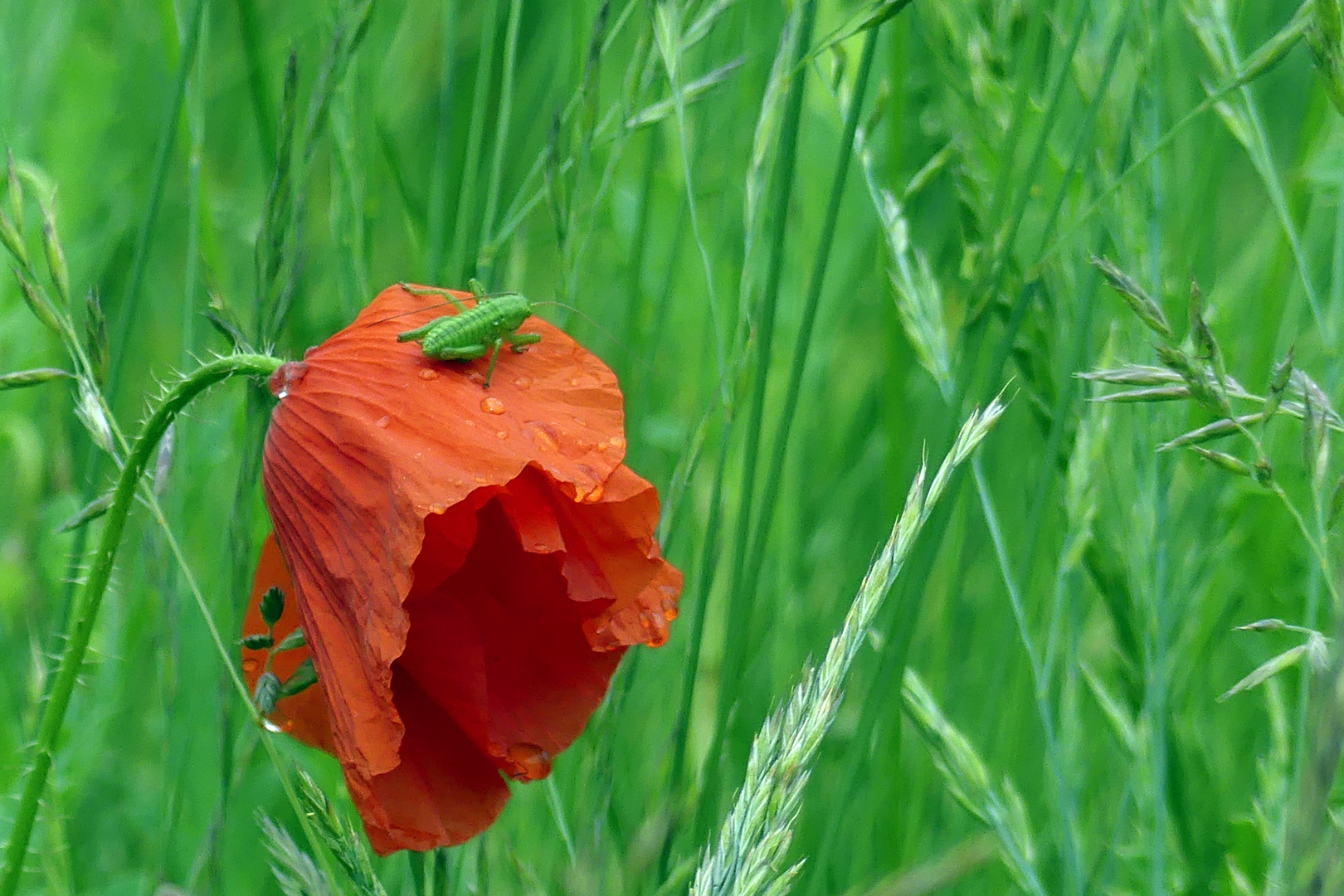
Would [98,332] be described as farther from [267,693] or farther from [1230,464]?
[1230,464]

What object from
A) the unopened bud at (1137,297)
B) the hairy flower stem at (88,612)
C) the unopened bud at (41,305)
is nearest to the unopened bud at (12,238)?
the unopened bud at (41,305)

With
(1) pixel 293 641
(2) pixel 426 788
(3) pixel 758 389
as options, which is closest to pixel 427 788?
(2) pixel 426 788

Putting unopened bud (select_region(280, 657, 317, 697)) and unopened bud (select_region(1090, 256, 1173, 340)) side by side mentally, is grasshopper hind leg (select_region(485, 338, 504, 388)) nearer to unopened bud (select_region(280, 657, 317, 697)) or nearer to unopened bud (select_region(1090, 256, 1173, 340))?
unopened bud (select_region(280, 657, 317, 697))

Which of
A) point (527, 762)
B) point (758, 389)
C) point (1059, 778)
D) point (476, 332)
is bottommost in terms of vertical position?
point (1059, 778)

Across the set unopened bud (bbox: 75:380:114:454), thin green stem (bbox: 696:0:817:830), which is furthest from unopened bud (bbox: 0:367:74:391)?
thin green stem (bbox: 696:0:817:830)

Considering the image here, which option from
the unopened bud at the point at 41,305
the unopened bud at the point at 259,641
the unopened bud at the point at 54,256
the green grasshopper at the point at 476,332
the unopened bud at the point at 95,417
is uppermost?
the unopened bud at the point at 54,256

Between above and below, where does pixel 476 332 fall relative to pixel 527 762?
above

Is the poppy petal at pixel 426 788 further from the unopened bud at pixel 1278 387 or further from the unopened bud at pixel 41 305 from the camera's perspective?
the unopened bud at pixel 1278 387
